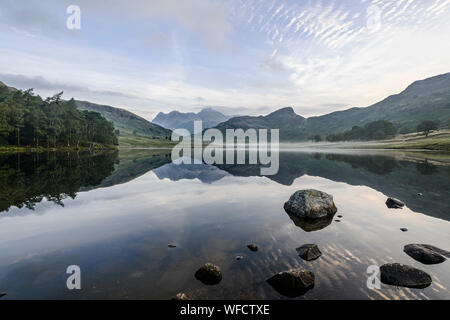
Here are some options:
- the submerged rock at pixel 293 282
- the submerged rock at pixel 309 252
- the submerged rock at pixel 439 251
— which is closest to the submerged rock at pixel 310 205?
the submerged rock at pixel 309 252

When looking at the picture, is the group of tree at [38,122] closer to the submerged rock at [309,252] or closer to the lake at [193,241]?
the lake at [193,241]

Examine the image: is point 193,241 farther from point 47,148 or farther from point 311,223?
point 47,148

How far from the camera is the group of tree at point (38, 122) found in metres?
101

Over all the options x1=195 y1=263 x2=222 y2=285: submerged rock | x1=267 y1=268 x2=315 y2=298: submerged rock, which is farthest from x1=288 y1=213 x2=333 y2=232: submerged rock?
x1=195 y1=263 x2=222 y2=285: submerged rock

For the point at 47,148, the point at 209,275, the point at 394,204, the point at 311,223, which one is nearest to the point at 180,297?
the point at 209,275

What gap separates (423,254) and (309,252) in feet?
22.7

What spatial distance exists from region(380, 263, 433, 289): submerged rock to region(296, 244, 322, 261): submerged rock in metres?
3.22

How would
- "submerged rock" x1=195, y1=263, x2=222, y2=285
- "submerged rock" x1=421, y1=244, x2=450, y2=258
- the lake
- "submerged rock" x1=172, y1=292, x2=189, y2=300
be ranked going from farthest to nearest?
"submerged rock" x1=421, y1=244, x2=450, y2=258
"submerged rock" x1=195, y1=263, x2=222, y2=285
the lake
"submerged rock" x1=172, y1=292, x2=189, y2=300

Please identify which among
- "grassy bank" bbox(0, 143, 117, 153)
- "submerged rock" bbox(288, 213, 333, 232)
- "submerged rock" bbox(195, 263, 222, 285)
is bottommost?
"submerged rock" bbox(288, 213, 333, 232)

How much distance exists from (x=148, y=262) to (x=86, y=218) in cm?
1139

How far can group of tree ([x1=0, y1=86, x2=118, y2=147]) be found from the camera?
100875mm

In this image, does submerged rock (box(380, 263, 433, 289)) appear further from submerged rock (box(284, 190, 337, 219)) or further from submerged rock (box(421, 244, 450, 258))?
submerged rock (box(284, 190, 337, 219))
